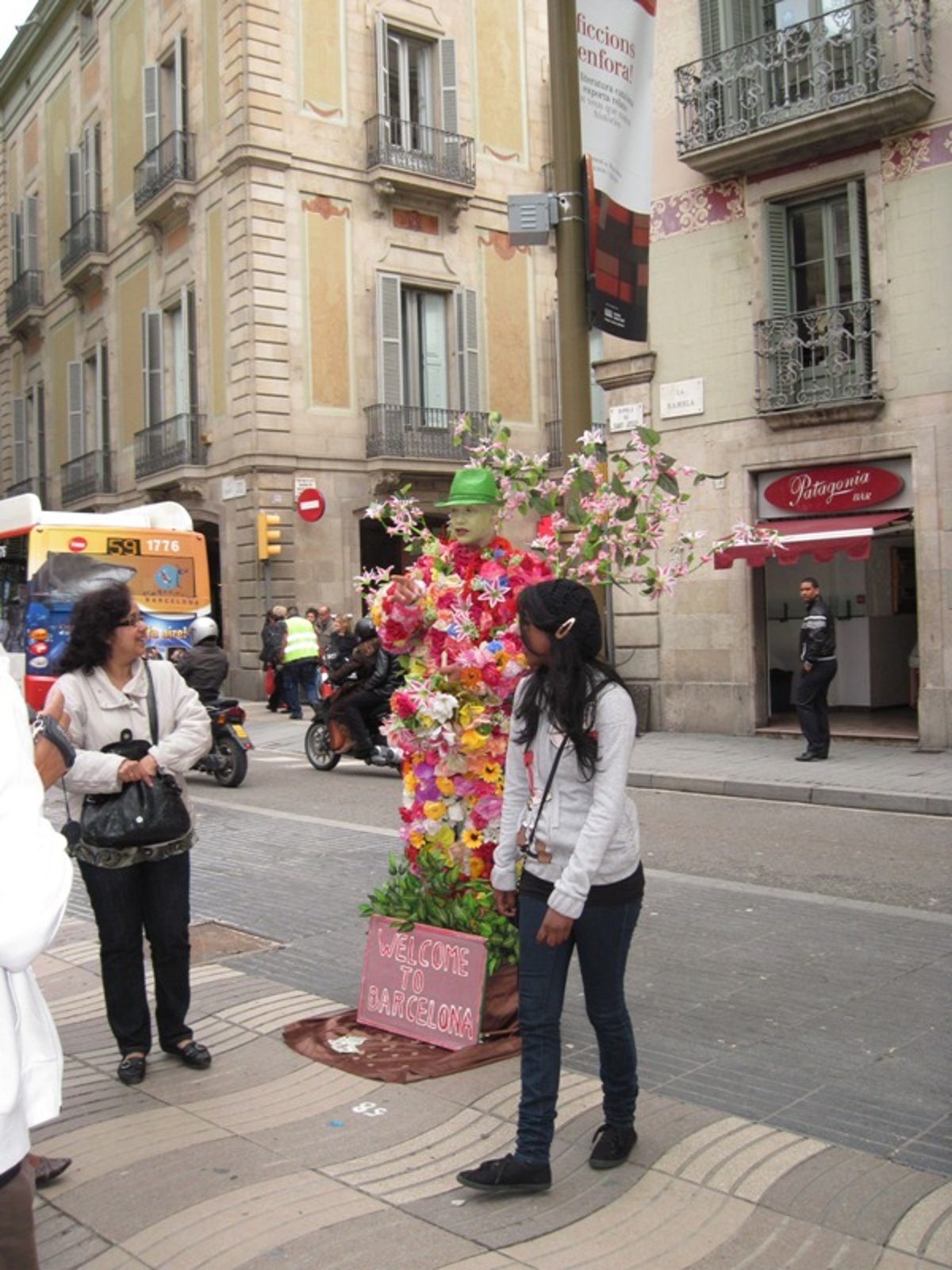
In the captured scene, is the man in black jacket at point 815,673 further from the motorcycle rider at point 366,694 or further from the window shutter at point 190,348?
the window shutter at point 190,348

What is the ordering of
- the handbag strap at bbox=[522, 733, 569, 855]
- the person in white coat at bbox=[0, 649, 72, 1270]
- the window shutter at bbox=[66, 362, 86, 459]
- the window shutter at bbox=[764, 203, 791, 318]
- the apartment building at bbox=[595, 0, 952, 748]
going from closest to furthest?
1. the person in white coat at bbox=[0, 649, 72, 1270]
2. the handbag strap at bbox=[522, 733, 569, 855]
3. the apartment building at bbox=[595, 0, 952, 748]
4. the window shutter at bbox=[764, 203, 791, 318]
5. the window shutter at bbox=[66, 362, 86, 459]

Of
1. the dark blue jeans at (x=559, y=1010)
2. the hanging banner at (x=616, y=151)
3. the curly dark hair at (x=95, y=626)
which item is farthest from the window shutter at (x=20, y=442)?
the dark blue jeans at (x=559, y=1010)

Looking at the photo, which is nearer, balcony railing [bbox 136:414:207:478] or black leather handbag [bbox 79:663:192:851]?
black leather handbag [bbox 79:663:192:851]

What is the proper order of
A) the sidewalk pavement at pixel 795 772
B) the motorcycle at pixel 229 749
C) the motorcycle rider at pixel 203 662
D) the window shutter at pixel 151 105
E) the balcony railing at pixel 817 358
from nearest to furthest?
the sidewalk pavement at pixel 795 772 < the motorcycle rider at pixel 203 662 < the motorcycle at pixel 229 749 < the balcony railing at pixel 817 358 < the window shutter at pixel 151 105

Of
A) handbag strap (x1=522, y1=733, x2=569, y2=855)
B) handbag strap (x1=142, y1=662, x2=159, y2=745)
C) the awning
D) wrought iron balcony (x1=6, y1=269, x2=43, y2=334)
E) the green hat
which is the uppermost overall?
wrought iron balcony (x1=6, y1=269, x2=43, y2=334)

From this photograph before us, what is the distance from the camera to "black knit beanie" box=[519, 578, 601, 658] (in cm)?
368

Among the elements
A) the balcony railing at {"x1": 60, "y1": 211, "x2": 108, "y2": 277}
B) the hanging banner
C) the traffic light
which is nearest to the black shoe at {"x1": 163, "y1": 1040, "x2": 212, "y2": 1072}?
the hanging banner

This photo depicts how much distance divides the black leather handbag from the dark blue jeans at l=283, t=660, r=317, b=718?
15.8 metres

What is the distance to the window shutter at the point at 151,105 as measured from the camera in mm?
25641

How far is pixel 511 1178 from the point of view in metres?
3.55

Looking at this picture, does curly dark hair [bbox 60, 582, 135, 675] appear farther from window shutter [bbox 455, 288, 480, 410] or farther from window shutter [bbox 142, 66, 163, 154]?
window shutter [bbox 142, 66, 163, 154]

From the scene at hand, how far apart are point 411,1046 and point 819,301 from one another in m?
12.7

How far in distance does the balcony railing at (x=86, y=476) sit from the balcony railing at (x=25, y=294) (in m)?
5.05

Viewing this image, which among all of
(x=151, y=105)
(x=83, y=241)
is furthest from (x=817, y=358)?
(x=83, y=241)
